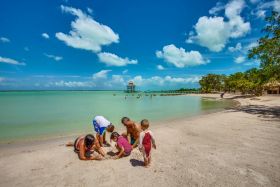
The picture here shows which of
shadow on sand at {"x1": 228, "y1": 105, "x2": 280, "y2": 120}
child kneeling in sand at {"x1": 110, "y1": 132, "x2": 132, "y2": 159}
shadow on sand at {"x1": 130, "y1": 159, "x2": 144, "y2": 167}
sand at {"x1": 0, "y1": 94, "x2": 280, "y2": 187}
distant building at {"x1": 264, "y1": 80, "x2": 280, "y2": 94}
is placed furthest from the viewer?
distant building at {"x1": 264, "y1": 80, "x2": 280, "y2": 94}

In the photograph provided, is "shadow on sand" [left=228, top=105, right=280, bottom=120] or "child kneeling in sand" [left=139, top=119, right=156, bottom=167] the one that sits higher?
"child kneeling in sand" [left=139, top=119, right=156, bottom=167]

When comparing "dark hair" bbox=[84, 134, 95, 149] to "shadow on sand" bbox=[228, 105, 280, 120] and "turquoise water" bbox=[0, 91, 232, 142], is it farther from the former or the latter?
"shadow on sand" bbox=[228, 105, 280, 120]

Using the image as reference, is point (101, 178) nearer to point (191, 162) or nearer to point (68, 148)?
point (191, 162)

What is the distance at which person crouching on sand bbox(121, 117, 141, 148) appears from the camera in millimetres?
6730

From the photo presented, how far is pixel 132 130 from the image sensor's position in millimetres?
7000

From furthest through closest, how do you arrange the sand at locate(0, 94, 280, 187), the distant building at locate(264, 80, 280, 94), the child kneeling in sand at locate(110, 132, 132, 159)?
the distant building at locate(264, 80, 280, 94) → the child kneeling in sand at locate(110, 132, 132, 159) → the sand at locate(0, 94, 280, 187)

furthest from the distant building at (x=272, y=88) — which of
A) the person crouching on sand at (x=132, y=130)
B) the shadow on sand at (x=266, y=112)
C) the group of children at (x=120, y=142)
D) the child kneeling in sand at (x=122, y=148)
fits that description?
the child kneeling in sand at (x=122, y=148)

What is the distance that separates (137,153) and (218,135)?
4.78 metres

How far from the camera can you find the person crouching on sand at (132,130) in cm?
673

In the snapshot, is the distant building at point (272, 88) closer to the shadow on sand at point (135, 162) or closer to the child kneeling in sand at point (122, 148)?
the child kneeling in sand at point (122, 148)

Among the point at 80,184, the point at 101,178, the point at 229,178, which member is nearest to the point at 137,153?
the point at 101,178

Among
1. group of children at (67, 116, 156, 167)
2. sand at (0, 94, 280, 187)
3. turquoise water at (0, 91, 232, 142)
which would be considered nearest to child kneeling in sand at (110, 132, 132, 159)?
group of children at (67, 116, 156, 167)

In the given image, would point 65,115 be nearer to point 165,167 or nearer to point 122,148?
point 122,148

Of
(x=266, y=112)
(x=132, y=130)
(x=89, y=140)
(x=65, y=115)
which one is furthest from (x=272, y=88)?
(x=89, y=140)
